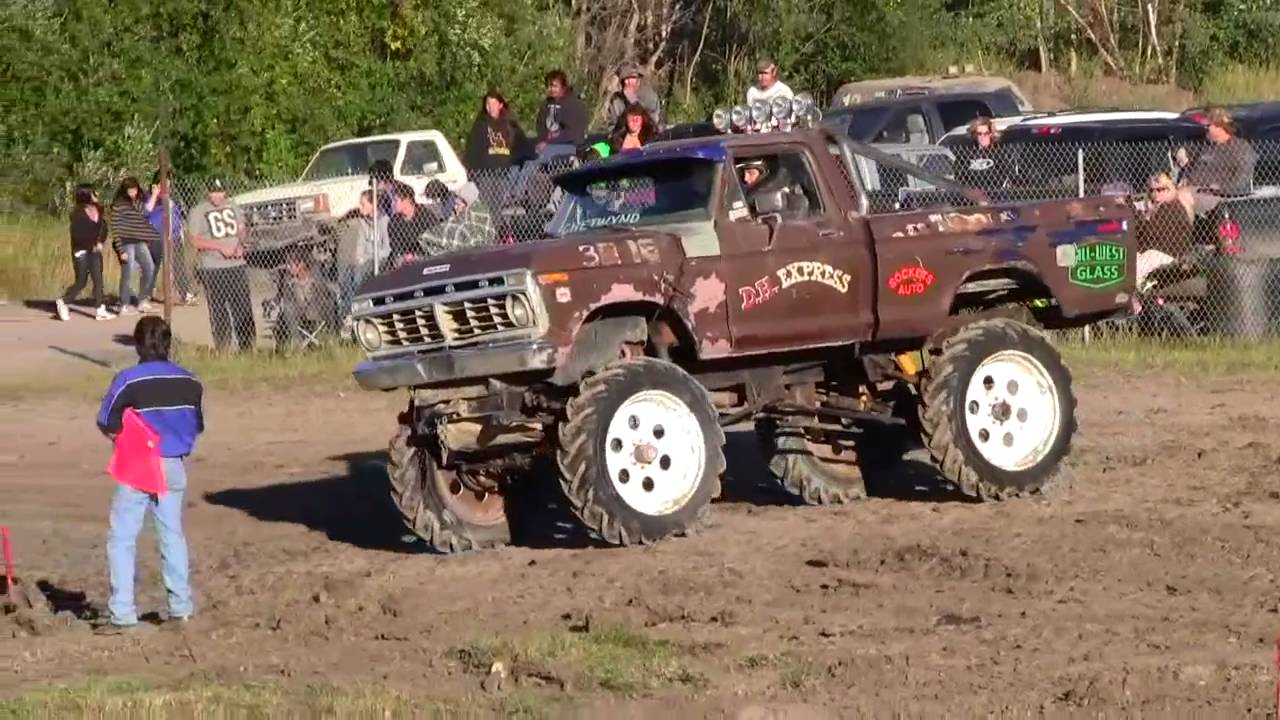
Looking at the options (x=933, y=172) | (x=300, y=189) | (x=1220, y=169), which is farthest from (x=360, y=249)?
(x=1220, y=169)

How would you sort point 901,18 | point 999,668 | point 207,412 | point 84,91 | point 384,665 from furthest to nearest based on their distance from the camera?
point 901,18 < point 84,91 < point 207,412 < point 384,665 < point 999,668

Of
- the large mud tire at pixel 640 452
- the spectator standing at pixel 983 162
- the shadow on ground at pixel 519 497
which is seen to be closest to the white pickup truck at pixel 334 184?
the spectator standing at pixel 983 162

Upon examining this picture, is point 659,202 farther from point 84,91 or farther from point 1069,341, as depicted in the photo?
point 84,91

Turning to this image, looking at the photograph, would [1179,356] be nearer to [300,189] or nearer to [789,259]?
[789,259]

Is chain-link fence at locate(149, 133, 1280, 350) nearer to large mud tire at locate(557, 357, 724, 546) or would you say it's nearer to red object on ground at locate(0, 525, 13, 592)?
large mud tire at locate(557, 357, 724, 546)

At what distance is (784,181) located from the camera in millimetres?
13531

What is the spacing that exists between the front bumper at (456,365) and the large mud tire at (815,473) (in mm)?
2391

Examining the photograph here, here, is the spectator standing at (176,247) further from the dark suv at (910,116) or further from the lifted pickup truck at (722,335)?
the lifted pickup truck at (722,335)

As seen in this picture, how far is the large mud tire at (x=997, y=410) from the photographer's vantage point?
533 inches

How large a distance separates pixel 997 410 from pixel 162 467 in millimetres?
4976

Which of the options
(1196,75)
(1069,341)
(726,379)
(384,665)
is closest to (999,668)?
(384,665)

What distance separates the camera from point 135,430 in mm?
11664

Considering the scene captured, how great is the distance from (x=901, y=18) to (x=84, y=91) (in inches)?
574

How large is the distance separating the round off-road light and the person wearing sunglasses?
847 cm
